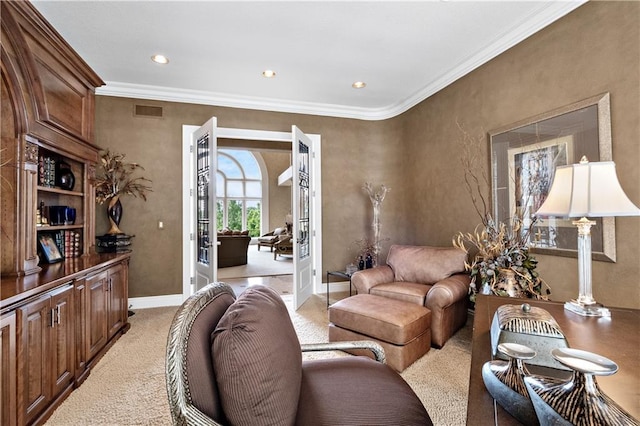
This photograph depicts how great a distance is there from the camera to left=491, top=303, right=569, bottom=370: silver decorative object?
34.6 inches

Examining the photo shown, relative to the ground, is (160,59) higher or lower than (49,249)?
higher

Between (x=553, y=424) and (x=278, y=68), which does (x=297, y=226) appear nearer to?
(x=278, y=68)

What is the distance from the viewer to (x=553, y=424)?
573mm

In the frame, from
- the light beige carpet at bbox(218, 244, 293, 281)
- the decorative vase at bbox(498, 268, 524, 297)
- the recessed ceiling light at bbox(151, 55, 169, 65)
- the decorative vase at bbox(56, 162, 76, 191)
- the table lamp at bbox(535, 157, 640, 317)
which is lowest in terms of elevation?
the light beige carpet at bbox(218, 244, 293, 281)

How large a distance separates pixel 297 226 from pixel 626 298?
3.10 meters

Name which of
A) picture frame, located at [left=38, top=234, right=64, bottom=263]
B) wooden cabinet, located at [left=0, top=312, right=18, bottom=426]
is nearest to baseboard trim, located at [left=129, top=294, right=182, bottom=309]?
picture frame, located at [left=38, top=234, right=64, bottom=263]

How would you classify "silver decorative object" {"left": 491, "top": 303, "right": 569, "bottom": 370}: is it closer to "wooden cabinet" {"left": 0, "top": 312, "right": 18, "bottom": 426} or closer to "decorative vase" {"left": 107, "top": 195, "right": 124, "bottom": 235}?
"wooden cabinet" {"left": 0, "top": 312, "right": 18, "bottom": 426}

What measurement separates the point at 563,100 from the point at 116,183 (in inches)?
187

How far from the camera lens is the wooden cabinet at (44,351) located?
1.57 meters

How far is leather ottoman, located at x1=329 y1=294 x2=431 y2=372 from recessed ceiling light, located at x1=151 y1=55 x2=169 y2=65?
10.5ft

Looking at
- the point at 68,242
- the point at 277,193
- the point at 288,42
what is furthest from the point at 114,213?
the point at 277,193

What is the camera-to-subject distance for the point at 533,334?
93 centimetres

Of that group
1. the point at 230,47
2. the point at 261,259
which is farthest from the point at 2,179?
the point at 261,259

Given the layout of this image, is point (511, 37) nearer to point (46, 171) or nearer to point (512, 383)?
point (512, 383)
